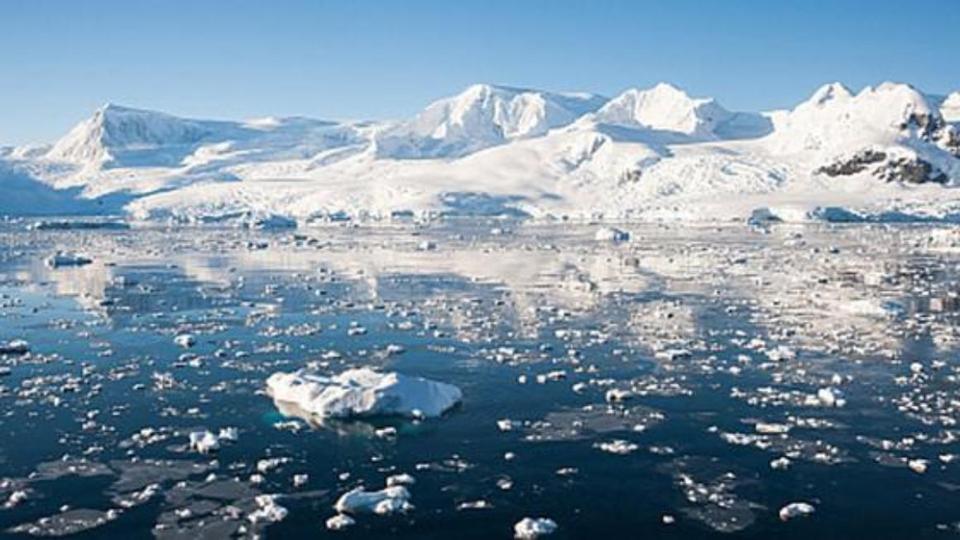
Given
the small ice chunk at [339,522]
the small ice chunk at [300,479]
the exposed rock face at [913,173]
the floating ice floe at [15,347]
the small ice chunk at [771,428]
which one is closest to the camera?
the small ice chunk at [339,522]

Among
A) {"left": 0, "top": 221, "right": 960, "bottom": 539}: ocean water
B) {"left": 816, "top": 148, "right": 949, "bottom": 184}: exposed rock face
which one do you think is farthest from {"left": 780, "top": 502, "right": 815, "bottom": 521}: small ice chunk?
{"left": 816, "top": 148, "right": 949, "bottom": 184}: exposed rock face

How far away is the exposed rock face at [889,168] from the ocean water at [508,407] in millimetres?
75543

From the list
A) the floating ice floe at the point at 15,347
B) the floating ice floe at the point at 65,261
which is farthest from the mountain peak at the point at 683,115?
the floating ice floe at the point at 15,347

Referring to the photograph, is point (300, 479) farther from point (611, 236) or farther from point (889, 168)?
point (889, 168)

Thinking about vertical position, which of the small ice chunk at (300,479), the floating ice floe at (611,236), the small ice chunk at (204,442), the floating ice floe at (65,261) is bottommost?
the small ice chunk at (300,479)

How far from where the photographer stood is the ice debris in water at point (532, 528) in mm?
11000

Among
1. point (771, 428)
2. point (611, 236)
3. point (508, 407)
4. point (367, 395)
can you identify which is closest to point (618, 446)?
point (771, 428)

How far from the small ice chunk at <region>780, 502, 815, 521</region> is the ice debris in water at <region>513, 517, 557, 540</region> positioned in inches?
104

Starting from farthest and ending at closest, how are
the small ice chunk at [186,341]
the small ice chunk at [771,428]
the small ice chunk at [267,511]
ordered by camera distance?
the small ice chunk at [186,341] → the small ice chunk at [771,428] → the small ice chunk at [267,511]

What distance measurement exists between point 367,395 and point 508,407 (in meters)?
2.26

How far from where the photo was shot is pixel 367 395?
52.8ft

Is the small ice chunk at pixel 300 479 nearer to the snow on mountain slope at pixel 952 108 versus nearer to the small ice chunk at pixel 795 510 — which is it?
the small ice chunk at pixel 795 510

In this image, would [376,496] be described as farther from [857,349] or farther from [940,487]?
[857,349]

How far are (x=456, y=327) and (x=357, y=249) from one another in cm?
3015
